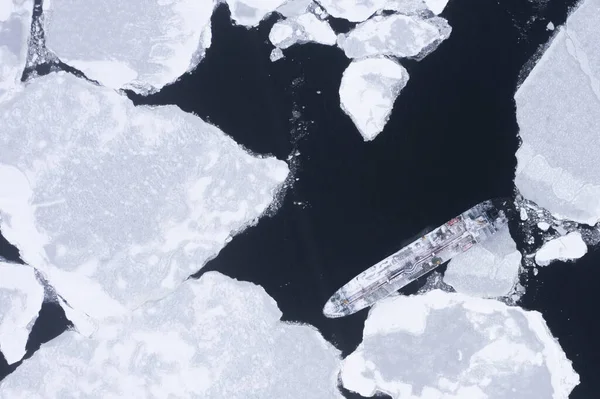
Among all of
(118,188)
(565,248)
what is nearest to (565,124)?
(565,248)

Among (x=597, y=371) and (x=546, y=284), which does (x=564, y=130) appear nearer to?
(x=546, y=284)

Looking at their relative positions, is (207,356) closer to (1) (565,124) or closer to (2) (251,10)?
(2) (251,10)

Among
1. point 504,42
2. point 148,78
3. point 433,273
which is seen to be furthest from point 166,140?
point 504,42

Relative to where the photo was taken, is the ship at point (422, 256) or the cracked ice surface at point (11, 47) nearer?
the ship at point (422, 256)

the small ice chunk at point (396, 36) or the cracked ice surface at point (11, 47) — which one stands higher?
the small ice chunk at point (396, 36)

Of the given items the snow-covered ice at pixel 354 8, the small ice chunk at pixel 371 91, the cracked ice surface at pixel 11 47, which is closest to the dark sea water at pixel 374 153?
the small ice chunk at pixel 371 91

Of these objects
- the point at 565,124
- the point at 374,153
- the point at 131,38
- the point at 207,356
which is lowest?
the point at 207,356

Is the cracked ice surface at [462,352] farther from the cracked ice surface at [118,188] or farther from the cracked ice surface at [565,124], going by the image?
the cracked ice surface at [118,188]
